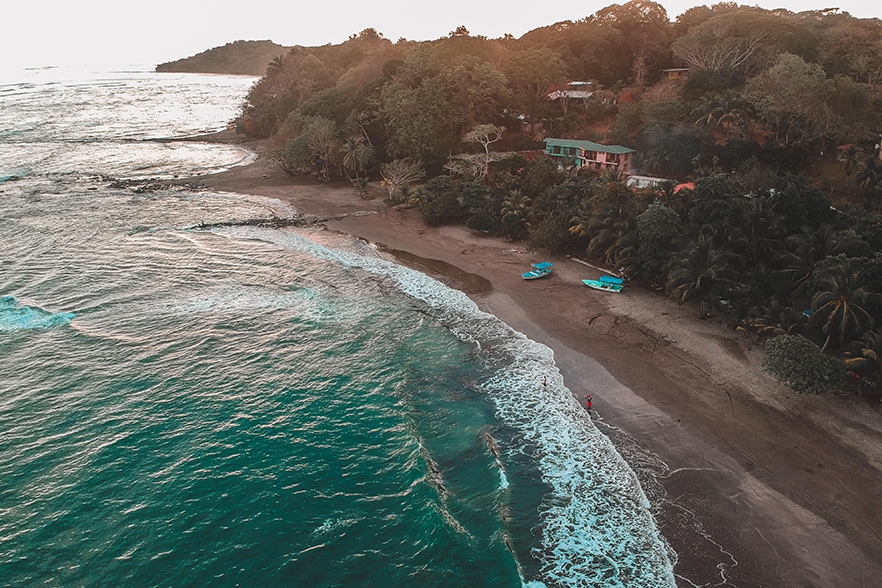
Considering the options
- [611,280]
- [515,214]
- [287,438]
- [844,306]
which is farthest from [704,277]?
[287,438]

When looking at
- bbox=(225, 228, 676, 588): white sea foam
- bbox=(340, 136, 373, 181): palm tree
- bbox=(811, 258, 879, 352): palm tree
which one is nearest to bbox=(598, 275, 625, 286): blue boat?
bbox=(225, 228, 676, 588): white sea foam

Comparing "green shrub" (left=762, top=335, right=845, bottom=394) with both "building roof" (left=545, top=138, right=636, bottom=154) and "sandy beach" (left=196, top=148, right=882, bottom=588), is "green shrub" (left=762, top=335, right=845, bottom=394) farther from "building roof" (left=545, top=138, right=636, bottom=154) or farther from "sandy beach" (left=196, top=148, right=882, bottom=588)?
"building roof" (left=545, top=138, right=636, bottom=154)

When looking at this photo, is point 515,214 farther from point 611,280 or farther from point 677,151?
point 677,151

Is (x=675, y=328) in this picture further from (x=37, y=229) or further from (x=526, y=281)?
(x=37, y=229)

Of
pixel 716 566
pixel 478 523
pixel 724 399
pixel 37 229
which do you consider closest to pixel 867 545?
pixel 716 566

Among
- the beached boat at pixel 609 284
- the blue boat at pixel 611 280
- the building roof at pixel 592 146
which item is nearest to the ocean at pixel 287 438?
the beached boat at pixel 609 284

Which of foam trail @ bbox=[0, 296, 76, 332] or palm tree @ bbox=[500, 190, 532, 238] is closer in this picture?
foam trail @ bbox=[0, 296, 76, 332]

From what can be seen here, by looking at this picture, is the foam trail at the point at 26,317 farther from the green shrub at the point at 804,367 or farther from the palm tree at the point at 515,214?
the green shrub at the point at 804,367

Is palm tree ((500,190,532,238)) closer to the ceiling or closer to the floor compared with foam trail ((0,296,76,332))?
closer to the ceiling

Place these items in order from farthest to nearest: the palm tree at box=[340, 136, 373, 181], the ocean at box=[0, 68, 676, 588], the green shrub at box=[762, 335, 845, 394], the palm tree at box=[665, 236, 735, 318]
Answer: the palm tree at box=[340, 136, 373, 181]
the palm tree at box=[665, 236, 735, 318]
the green shrub at box=[762, 335, 845, 394]
the ocean at box=[0, 68, 676, 588]
